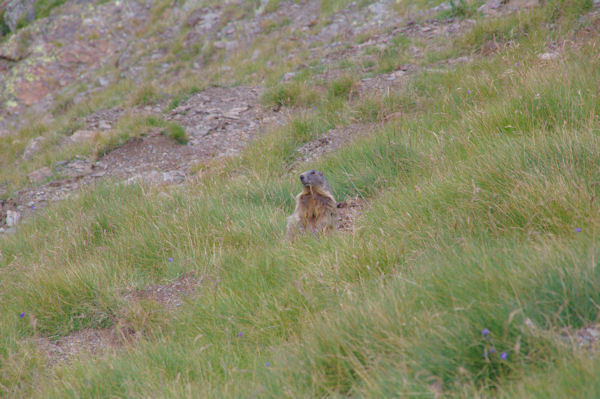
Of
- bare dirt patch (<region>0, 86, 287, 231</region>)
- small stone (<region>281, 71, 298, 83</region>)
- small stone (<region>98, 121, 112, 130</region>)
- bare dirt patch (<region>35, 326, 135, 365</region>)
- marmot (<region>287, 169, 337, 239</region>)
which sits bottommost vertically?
bare dirt patch (<region>0, 86, 287, 231</region>)

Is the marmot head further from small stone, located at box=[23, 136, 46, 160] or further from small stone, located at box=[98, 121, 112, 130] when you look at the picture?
small stone, located at box=[23, 136, 46, 160]

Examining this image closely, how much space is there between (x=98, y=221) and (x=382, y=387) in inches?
186

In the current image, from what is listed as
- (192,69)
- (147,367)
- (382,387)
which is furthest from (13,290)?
(192,69)

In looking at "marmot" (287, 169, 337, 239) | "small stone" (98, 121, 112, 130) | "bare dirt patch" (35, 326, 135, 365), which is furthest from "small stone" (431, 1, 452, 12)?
"bare dirt patch" (35, 326, 135, 365)

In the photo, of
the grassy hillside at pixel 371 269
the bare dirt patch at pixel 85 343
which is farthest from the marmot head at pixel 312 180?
the bare dirt patch at pixel 85 343

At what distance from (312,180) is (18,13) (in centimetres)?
2359

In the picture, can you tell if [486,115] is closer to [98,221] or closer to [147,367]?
[147,367]

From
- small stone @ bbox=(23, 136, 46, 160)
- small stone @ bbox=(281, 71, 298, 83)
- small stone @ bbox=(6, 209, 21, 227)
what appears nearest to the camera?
small stone @ bbox=(6, 209, 21, 227)

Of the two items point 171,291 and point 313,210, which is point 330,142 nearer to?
point 313,210

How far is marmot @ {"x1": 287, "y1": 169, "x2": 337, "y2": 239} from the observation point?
485 centimetres

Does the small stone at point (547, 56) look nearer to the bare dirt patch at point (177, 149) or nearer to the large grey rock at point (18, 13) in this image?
the bare dirt patch at point (177, 149)

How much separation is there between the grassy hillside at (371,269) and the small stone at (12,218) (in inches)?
50.9

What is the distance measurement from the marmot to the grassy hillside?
209 mm

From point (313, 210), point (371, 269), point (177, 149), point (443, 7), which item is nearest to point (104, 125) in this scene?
point (177, 149)
